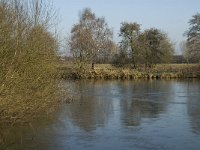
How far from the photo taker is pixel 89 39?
51.0m

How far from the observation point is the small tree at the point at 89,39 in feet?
160

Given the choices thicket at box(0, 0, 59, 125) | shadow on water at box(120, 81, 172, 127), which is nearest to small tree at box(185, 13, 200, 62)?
shadow on water at box(120, 81, 172, 127)

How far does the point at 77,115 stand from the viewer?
17766mm

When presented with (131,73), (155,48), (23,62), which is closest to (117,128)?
(23,62)

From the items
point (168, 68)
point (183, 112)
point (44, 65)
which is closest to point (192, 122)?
point (183, 112)

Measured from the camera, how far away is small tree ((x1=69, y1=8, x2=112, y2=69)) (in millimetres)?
48875

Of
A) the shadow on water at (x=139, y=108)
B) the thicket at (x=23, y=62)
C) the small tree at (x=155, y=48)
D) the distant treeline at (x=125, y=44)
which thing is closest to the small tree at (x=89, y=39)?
the distant treeline at (x=125, y=44)

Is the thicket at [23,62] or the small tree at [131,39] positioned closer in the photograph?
the thicket at [23,62]

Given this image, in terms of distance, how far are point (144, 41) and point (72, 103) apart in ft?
108

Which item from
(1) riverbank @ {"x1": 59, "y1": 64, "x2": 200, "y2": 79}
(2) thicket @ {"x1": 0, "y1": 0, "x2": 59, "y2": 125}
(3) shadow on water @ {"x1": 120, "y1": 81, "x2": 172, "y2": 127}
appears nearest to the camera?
(2) thicket @ {"x1": 0, "y1": 0, "x2": 59, "y2": 125}

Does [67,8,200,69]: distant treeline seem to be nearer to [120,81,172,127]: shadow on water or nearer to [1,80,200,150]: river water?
[120,81,172,127]: shadow on water

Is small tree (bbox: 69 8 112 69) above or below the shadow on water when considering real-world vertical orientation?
above

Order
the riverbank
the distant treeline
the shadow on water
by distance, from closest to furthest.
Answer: the shadow on water
the riverbank
the distant treeline

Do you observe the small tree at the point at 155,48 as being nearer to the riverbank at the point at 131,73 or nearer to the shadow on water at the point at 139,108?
the riverbank at the point at 131,73
